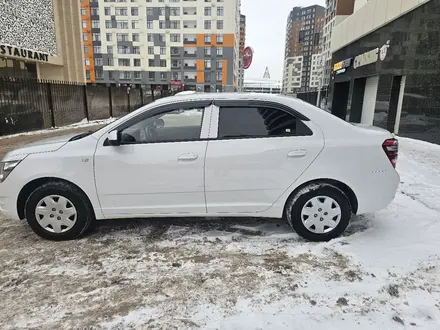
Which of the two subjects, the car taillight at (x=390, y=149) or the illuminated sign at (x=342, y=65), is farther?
the illuminated sign at (x=342, y=65)

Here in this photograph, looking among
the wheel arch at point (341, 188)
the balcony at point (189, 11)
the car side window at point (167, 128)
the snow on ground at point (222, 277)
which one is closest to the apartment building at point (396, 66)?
the snow on ground at point (222, 277)

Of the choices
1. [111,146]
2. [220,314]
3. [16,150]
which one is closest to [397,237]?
[220,314]

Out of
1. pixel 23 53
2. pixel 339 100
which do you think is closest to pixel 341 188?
pixel 339 100

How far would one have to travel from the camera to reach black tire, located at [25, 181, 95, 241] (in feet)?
11.7

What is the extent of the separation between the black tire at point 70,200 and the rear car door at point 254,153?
4.71 feet

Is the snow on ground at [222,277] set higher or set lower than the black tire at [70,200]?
lower

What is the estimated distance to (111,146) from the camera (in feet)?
11.6

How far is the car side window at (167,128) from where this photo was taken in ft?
11.9

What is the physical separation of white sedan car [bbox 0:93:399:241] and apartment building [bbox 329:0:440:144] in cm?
829

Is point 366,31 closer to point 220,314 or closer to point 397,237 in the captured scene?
point 397,237

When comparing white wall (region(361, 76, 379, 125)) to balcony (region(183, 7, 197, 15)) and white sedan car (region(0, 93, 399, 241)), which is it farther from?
balcony (region(183, 7, 197, 15))

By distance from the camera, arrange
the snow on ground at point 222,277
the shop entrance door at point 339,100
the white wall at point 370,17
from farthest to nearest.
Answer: the shop entrance door at point 339,100
the white wall at point 370,17
the snow on ground at point 222,277

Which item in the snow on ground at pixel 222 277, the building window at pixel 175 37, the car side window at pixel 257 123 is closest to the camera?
the snow on ground at pixel 222 277

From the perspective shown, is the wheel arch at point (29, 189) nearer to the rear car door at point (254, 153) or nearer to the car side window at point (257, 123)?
the rear car door at point (254, 153)
